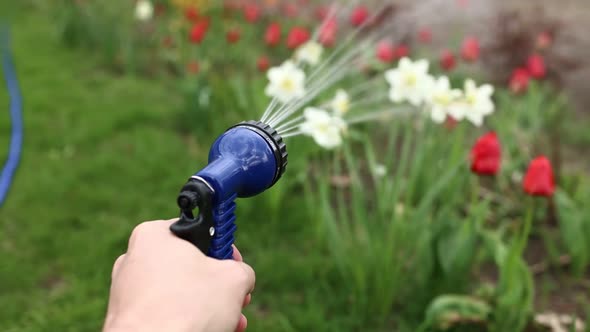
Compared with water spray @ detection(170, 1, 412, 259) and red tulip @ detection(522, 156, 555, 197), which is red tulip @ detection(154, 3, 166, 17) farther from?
water spray @ detection(170, 1, 412, 259)

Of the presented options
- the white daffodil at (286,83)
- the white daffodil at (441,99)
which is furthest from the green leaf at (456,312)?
the white daffodil at (286,83)

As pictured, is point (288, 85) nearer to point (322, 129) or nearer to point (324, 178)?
point (322, 129)

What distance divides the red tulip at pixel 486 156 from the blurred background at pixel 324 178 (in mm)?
15

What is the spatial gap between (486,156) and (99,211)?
1493 mm

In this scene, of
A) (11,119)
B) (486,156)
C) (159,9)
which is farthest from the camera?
(159,9)

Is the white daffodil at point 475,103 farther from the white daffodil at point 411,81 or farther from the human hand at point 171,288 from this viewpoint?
the human hand at point 171,288

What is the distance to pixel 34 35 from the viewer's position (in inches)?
169

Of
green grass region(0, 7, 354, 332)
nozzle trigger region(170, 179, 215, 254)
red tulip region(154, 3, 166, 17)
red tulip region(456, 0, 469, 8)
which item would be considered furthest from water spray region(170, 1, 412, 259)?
red tulip region(154, 3, 166, 17)

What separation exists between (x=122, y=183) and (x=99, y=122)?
64cm

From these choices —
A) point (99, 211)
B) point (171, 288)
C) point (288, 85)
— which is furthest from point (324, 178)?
point (171, 288)

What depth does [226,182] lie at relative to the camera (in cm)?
72

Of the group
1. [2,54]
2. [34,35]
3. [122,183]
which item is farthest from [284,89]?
[34,35]

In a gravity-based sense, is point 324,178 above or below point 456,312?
above

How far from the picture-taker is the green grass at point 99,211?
1828mm
